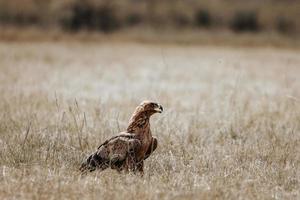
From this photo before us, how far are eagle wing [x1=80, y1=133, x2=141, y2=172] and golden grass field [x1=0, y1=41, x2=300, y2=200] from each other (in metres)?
0.14

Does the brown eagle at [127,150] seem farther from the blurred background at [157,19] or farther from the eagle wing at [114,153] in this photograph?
the blurred background at [157,19]

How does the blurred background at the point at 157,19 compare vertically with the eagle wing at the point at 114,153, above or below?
below

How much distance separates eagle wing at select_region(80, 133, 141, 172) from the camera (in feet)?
19.0

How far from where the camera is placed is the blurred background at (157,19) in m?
32.5

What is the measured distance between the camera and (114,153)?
5.81 meters

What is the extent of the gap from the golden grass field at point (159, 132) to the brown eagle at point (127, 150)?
15 centimetres

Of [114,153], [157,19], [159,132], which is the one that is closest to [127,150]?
[114,153]

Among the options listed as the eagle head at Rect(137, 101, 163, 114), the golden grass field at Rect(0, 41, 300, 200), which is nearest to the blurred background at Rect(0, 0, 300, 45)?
the golden grass field at Rect(0, 41, 300, 200)

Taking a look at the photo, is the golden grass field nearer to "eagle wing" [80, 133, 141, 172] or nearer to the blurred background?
"eagle wing" [80, 133, 141, 172]

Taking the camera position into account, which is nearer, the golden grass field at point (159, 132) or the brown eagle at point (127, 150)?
the golden grass field at point (159, 132)

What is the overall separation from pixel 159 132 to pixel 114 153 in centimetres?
225

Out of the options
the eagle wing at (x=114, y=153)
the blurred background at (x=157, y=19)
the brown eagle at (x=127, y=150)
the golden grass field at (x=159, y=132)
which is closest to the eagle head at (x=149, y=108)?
the brown eagle at (x=127, y=150)

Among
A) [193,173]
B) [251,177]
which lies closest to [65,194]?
[193,173]

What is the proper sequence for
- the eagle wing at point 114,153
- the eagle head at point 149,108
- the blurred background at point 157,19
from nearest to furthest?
the eagle wing at point 114,153
the eagle head at point 149,108
the blurred background at point 157,19
